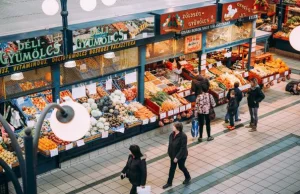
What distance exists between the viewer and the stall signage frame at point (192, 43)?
1577 centimetres

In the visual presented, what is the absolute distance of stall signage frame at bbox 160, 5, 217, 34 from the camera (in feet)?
47.4

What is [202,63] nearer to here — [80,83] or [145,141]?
[145,141]

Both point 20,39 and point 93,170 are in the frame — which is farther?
point 93,170

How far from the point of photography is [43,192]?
12.1m

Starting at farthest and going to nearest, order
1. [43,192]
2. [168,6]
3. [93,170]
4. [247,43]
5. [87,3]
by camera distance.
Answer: [247,43] → [168,6] → [93,170] → [43,192] → [87,3]

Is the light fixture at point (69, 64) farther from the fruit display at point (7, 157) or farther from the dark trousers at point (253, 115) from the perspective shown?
the dark trousers at point (253, 115)

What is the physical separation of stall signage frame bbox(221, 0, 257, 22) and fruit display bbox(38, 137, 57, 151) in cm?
670

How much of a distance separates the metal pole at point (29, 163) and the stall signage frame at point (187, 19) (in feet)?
32.3

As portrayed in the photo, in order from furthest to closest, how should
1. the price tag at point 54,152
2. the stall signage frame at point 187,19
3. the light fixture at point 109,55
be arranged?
the stall signage frame at point 187,19
the light fixture at point 109,55
the price tag at point 54,152

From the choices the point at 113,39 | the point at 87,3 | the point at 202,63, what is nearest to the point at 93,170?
the point at 113,39

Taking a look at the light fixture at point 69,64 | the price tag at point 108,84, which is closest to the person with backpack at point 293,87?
the price tag at point 108,84

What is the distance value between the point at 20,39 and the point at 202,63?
6.72 metres

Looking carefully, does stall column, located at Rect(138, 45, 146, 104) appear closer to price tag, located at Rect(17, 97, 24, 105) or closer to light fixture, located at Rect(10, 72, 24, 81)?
price tag, located at Rect(17, 97, 24, 105)

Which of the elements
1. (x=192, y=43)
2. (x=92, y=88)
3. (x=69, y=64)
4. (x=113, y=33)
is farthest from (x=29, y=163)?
(x=192, y=43)
